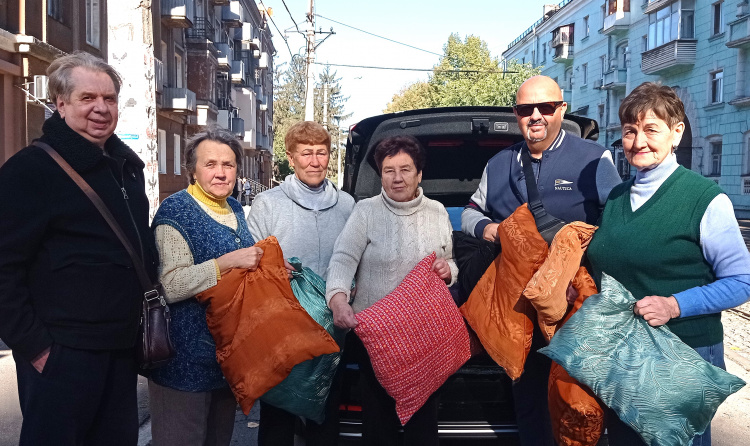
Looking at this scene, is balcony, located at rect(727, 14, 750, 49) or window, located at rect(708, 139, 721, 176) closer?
balcony, located at rect(727, 14, 750, 49)

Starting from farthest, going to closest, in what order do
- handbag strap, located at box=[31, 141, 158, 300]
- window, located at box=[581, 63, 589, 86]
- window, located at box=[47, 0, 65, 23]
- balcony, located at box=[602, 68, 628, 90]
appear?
window, located at box=[581, 63, 589, 86] < balcony, located at box=[602, 68, 628, 90] < window, located at box=[47, 0, 65, 23] < handbag strap, located at box=[31, 141, 158, 300]

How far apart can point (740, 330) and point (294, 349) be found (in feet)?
22.5

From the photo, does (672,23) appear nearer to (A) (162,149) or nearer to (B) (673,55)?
(B) (673,55)

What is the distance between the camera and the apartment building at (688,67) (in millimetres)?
25844

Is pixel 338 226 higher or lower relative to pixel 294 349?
higher

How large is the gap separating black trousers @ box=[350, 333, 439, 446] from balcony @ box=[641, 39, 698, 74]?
30.4 metres

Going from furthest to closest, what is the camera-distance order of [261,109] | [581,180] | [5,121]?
[261,109], [5,121], [581,180]

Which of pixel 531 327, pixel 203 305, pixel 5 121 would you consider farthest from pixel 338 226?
pixel 5 121

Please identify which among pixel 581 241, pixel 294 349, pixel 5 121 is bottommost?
pixel 294 349

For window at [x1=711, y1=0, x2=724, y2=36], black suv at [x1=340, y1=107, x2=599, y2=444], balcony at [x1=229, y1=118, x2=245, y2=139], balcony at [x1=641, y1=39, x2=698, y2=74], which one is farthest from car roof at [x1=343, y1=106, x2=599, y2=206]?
balcony at [x1=229, y1=118, x2=245, y2=139]

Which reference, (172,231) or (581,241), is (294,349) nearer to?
(172,231)

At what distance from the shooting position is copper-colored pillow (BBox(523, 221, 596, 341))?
254 centimetres

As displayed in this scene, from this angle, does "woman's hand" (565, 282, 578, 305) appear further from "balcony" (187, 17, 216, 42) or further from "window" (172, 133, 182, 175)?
"balcony" (187, 17, 216, 42)

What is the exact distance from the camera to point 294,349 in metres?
2.67
